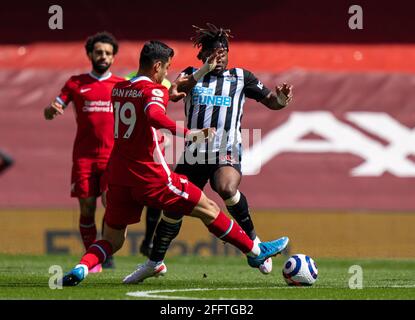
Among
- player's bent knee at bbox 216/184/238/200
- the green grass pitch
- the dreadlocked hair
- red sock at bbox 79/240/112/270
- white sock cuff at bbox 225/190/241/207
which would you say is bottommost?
the green grass pitch

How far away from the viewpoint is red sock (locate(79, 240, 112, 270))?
314 inches

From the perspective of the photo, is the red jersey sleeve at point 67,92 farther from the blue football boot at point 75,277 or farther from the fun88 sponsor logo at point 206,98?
the blue football boot at point 75,277

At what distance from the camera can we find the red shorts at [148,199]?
26.3ft

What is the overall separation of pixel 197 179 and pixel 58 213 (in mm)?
5439

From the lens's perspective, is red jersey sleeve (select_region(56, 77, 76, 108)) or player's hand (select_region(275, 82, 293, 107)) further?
red jersey sleeve (select_region(56, 77, 76, 108))

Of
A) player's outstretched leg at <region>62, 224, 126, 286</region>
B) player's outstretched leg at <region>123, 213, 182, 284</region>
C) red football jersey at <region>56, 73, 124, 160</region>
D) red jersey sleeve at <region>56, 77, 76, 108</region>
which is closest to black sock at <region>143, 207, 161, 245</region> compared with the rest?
red football jersey at <region>56, 73, 124, 160</region>

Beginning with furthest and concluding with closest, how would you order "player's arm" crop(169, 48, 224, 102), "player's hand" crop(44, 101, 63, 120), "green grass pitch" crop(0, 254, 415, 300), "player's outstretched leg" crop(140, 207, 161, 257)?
"player's outstretched leg" crop(140, 207, 161, 257), "player's hand" crop(44, 101, 63, 120), "player's arm" crop(169, 48, 224, 102), "green grass pitch" crop(0, 254, 415, 300)

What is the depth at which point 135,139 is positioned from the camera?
799 centimetres

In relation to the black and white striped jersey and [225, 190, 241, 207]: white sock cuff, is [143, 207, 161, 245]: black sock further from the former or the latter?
[225, 190, 241, 207]: white sock cuff

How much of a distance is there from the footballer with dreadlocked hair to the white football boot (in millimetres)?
126

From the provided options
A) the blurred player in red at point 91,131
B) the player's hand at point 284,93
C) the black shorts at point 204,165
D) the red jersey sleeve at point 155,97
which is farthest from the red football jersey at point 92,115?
the red jersey sleeve at point 155,97

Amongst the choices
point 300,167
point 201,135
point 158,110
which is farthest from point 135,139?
point 300,167

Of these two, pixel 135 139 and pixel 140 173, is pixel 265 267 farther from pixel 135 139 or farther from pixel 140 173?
pixel 135 139

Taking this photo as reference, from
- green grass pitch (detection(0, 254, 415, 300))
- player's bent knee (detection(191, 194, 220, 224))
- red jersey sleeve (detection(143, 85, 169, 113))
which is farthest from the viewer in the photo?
player's bent knee (detection(191, 194, 220, 224))
